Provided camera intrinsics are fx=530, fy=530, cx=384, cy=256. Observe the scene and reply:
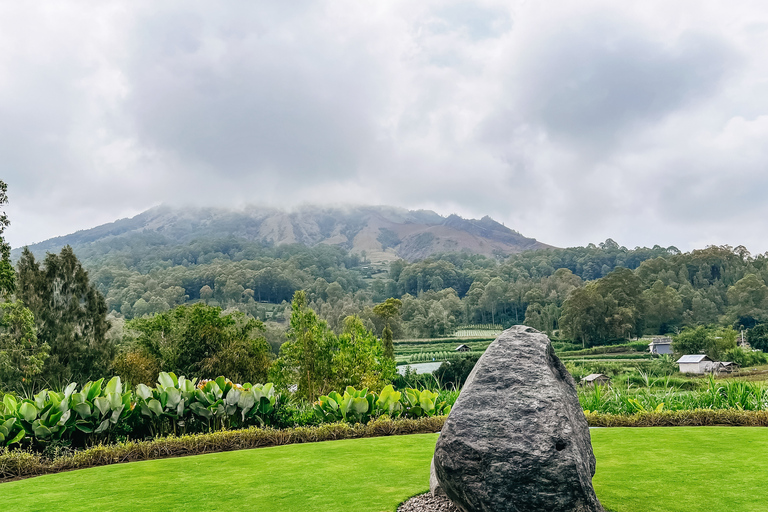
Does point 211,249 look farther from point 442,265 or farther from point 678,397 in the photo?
point 678,397

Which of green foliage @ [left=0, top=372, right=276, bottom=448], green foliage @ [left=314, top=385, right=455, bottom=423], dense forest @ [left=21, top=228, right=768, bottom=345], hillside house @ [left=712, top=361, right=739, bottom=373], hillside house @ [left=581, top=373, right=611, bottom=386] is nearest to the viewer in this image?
green foliage @ [left=0, top=372, right=276, bottom=448]

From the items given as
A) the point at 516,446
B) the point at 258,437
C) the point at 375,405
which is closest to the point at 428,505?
the point at 516,446

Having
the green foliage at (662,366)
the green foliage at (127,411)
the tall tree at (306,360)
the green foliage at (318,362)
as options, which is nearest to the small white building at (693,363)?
the green foliage at (662,366)

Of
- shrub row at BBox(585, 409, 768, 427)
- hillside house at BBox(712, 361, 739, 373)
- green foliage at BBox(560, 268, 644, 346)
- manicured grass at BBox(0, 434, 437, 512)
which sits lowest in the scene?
hillside house at BBox(712, 361, 739, 373)

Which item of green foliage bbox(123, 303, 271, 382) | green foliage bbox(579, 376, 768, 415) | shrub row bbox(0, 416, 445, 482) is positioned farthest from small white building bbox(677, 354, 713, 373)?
shrub row bbox(0, 416, 445, 482)

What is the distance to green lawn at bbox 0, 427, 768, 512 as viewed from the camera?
504 cm

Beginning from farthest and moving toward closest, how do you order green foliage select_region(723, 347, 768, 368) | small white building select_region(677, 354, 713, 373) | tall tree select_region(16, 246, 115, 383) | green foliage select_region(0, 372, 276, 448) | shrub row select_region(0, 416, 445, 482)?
green foliage select_region(723, 347, 768, 368) → small white building select_region(677, 354, 713, 373) → tall tree select_region(16, 246, 115, 383) → green foliage select_region(0, 372, 276, 448) → shrub row select_region(0, 416, 445, 482)

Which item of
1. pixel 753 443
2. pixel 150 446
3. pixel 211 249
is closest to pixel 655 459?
pixel 753 443

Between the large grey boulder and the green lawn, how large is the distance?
1323 millimetres

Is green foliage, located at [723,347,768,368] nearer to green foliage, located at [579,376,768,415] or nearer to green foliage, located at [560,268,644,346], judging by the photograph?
green foliage, located at [560,268,644,346]

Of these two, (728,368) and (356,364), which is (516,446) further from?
(728,368)

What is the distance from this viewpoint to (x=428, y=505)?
4848 mm

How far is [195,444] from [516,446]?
591 cm

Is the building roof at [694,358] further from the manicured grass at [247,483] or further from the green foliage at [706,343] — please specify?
the manicured grass at [247,483]
